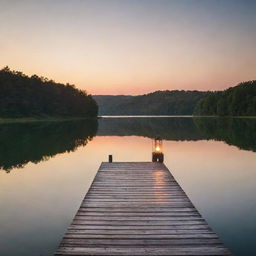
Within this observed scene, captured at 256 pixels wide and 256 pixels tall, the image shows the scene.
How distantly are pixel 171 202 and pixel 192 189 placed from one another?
18.0ft

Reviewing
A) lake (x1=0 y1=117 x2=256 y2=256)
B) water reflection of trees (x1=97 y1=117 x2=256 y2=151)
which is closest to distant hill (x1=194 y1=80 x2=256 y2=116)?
water reflection of trees (x1=97 y1=117 x2=256 y2=151)

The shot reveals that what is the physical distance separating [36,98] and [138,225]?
354ft

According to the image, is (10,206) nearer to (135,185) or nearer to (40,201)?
(40,201)

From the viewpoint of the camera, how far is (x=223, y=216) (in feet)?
39.3

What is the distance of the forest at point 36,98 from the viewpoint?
9381cm

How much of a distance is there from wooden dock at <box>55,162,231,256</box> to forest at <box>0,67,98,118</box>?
8308 cm

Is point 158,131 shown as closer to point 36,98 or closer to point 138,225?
point 138,225

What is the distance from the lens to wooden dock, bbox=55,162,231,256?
7379 mm

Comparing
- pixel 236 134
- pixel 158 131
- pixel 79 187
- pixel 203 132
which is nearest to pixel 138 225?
pixel 79 187

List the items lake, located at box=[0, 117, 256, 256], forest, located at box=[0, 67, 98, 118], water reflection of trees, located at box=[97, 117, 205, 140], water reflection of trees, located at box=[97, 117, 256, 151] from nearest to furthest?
lake, located at box=[0, 117, 256, 256] < water reflection of trees, located at box=[97, 117, 256, 151] < water reflection of trees, located at box=[97, 117, 205, 140] < forest, located at box=[0, 67, 98, 118]

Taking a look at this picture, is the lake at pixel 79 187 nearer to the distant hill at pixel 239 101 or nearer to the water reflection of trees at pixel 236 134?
the water reflection of trees at pixel 236 134

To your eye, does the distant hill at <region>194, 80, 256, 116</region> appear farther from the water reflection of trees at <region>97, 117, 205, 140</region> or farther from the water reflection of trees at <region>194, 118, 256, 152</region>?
the water reflection of trees at <region>194, 118, 256, 152</region>

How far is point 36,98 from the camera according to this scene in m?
111

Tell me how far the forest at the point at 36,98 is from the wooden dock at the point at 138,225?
83075mm
